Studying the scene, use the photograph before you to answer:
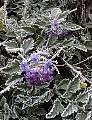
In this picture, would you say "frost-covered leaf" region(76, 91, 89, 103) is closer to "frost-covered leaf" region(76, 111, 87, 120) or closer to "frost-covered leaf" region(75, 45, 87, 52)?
"frost-covered leaf" region(76, 111, 87, 120)

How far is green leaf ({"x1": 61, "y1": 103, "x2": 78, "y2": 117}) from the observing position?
3.40ft

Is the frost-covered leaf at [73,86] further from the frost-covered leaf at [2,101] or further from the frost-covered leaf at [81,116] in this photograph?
the frost-covered leaf at [2,101]

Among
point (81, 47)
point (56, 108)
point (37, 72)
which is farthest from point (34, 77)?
point (81, 47)

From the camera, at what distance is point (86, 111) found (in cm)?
107

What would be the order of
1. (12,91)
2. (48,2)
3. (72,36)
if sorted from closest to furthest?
(12,91) < (72,36) < (48,2)

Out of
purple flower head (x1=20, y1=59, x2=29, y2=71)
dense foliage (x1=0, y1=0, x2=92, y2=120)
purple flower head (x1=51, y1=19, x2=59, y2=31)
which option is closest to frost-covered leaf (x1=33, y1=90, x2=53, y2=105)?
dense foliage (x1=0, y1=0, x2=92, y2=120)

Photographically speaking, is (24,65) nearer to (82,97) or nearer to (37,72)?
(37,72)

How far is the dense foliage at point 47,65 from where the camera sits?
1.07 meters

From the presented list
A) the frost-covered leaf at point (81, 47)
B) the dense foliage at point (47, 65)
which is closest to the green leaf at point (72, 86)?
the dense foliage at point (47, 65)

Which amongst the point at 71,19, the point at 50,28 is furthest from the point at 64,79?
the point at 71,19

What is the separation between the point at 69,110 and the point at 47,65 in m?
0.16

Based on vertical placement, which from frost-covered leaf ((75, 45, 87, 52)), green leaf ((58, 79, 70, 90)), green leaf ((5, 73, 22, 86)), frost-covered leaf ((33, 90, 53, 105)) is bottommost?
frost-covered leaf ((33, 90, 53, 105))

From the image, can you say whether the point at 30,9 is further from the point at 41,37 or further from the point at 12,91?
the point at 12,91

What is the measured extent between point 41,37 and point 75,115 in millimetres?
299
